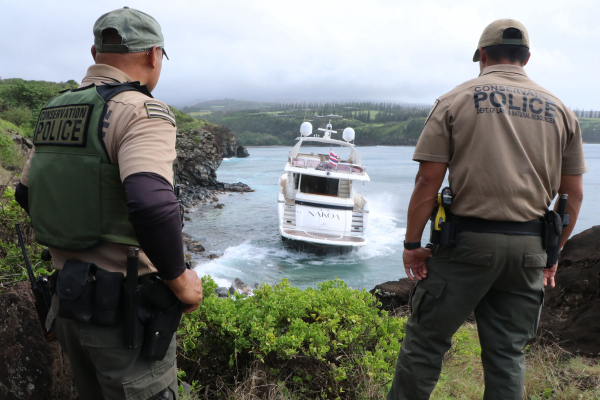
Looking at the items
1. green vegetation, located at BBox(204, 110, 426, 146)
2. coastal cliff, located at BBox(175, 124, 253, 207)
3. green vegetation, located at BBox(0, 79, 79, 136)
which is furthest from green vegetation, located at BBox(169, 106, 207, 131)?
green vegetation, located at BBox(204, 110, 426, 146)

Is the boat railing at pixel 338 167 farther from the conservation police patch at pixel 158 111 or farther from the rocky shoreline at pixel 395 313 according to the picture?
the conservation police patch at pixel 158 111

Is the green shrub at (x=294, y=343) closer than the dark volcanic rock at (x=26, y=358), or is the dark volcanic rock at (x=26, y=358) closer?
the dark volcanic rock at (x=26, y=358)

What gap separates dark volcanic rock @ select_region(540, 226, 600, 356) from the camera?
12.4 feet

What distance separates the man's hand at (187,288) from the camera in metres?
1.50

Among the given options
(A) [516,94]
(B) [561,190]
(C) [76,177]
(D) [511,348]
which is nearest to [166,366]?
(C) [76,177]

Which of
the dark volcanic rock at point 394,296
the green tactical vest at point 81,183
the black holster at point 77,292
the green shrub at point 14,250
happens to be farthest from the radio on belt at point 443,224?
the dark volcanic rock at point 394,296

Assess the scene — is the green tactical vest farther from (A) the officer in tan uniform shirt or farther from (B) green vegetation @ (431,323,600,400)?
(B) green vegetation @ (431,323,600,400)

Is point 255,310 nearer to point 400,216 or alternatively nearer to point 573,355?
point 573,355

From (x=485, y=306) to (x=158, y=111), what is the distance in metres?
1.86

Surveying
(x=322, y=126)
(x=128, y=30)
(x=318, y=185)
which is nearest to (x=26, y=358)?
(x=128, y=30)

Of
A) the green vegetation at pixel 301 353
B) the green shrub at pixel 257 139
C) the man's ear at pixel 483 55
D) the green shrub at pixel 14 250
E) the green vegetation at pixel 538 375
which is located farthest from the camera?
the green shrub at pixel 257 139

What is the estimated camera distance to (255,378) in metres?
2.51

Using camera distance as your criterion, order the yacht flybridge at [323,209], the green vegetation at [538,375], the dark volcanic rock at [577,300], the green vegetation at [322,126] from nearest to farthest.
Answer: the green vegetation at [538,375] < the dark volcanic rock at [577,300] < the yacht flybridge at [323,209] < the green vegetation at [322,126]

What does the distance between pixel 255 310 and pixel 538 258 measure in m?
1.71
